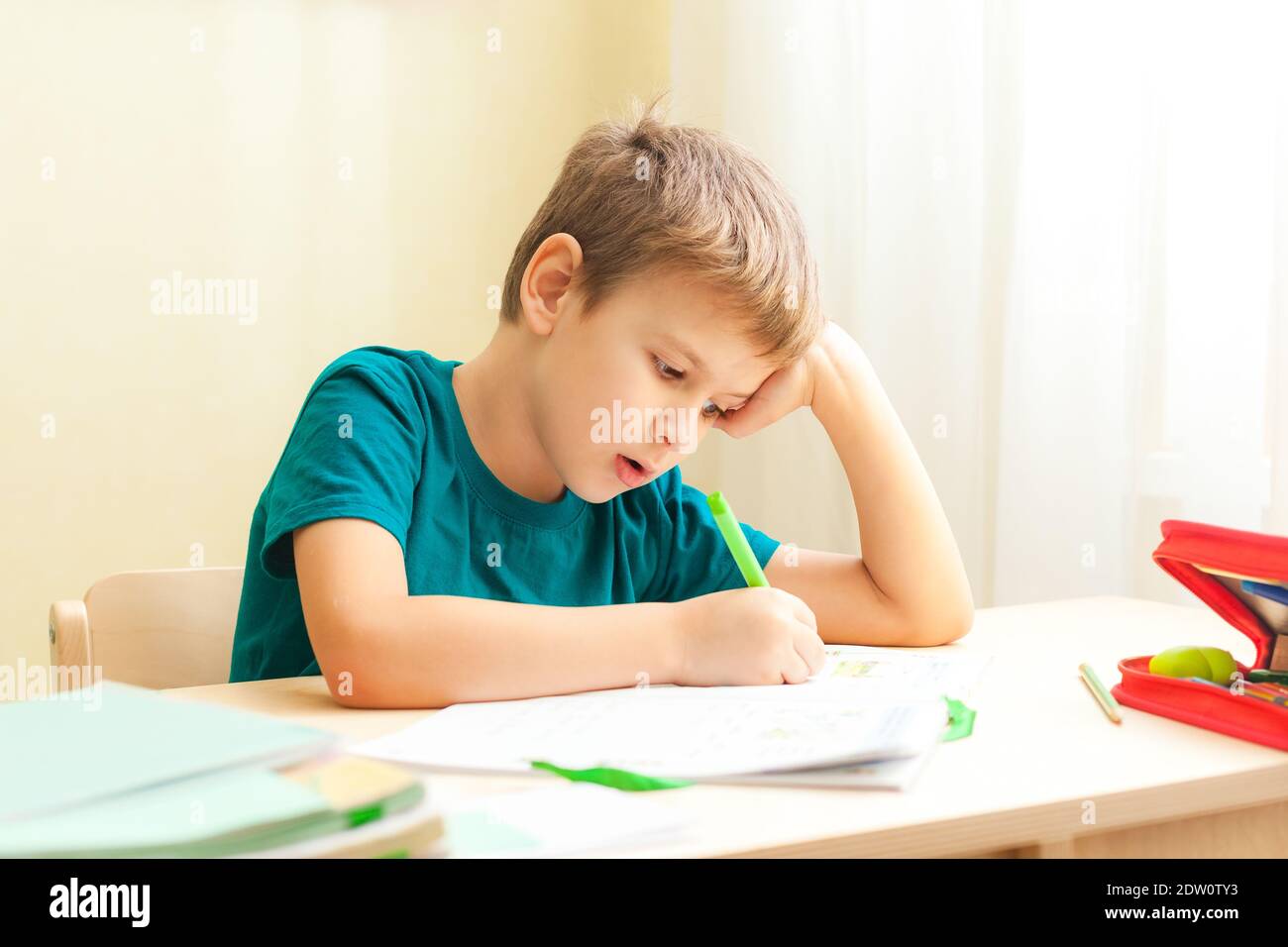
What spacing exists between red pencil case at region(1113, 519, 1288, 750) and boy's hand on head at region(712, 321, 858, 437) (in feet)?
1.31

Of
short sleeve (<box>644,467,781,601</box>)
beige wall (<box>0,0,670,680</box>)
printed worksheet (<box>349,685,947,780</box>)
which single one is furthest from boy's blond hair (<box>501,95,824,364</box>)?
beige wall (<box>0,0,670,680</box>)

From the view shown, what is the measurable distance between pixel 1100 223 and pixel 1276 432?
1.12 feet

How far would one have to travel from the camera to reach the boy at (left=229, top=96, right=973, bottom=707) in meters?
0.77

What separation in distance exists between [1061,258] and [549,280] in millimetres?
783

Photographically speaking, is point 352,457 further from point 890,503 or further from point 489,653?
point 890,503

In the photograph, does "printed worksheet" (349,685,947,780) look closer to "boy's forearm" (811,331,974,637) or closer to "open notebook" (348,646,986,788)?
"open notebook" (348,646,986,788)

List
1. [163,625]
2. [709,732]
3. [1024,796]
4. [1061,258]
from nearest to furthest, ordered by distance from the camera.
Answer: [1024,796]
[709,732]
[163,625]
[1061,258]

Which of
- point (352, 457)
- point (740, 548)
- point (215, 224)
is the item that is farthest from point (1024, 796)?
point (215, 224)

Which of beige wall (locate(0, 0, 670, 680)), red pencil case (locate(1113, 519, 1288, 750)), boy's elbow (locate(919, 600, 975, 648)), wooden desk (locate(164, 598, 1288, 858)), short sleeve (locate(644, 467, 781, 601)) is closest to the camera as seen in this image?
wooden desk (locate(164, 598, 1288, 858))

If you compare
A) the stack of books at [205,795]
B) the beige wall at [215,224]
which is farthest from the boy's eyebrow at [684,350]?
the beige wall at [215,224]

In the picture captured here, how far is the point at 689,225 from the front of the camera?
917mm

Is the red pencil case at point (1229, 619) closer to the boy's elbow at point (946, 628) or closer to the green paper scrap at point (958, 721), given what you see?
the green paper scrap at point (958, 721)

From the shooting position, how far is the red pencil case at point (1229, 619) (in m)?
0.64

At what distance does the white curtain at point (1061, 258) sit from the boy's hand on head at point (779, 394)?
0.51 meters
